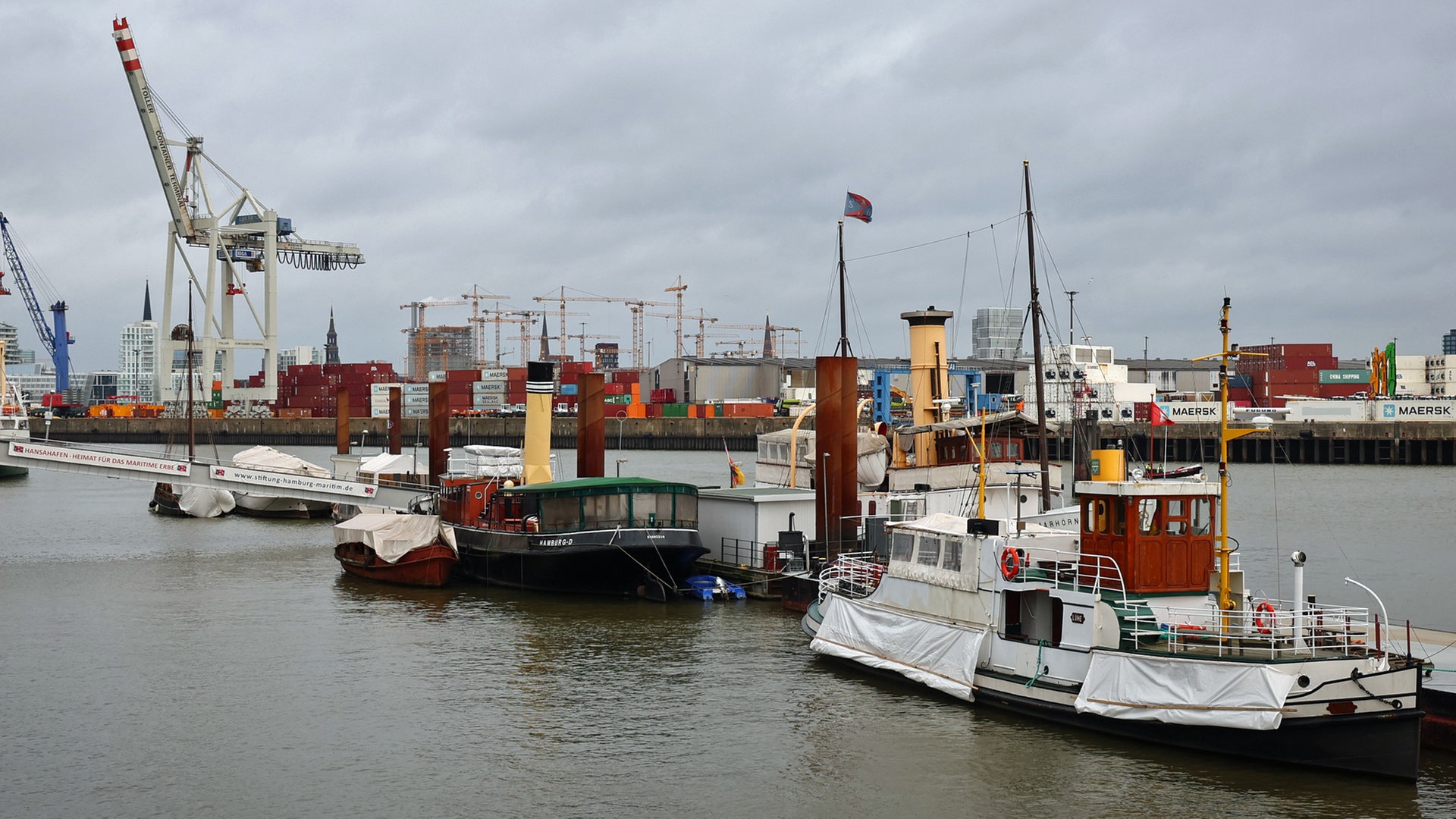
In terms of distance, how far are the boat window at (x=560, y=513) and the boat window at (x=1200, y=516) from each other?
1700 cm

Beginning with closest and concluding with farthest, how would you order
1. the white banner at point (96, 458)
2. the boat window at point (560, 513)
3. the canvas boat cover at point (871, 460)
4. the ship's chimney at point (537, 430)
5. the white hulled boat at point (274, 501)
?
1. the boat window at point (560, 513)
2. the canvas boat cover at point (871, 460)
3. the ship's chimney at point (537, 430)
4. the white banner at point (96, 458)
5. the white hulled boat at point (274, 501)

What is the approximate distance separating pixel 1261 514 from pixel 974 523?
37.7 m

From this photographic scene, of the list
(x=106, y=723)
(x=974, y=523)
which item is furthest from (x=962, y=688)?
(x=106, y=723)

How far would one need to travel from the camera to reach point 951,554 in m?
21.8

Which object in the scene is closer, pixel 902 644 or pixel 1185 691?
pixel 1185 691

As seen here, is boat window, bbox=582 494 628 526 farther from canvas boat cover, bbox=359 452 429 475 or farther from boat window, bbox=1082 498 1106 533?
canvas boat cover, bbox=359 452 429 475

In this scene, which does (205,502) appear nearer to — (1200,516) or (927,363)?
(927,363)

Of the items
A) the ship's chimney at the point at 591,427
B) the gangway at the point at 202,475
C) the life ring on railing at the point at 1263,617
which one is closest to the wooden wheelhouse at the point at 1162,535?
the life ring on railing at the point at 1263,617

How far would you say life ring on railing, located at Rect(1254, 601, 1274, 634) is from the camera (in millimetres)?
17250

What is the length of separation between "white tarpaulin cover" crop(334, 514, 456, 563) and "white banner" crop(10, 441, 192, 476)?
32.2ft

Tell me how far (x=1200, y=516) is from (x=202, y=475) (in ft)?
119

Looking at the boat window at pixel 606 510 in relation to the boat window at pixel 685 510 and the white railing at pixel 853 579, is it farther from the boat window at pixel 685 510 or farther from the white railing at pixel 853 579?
the white railing at pixel 853 579

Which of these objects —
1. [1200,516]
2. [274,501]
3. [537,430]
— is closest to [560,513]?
[537,430]

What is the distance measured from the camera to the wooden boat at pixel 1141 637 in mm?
16641
